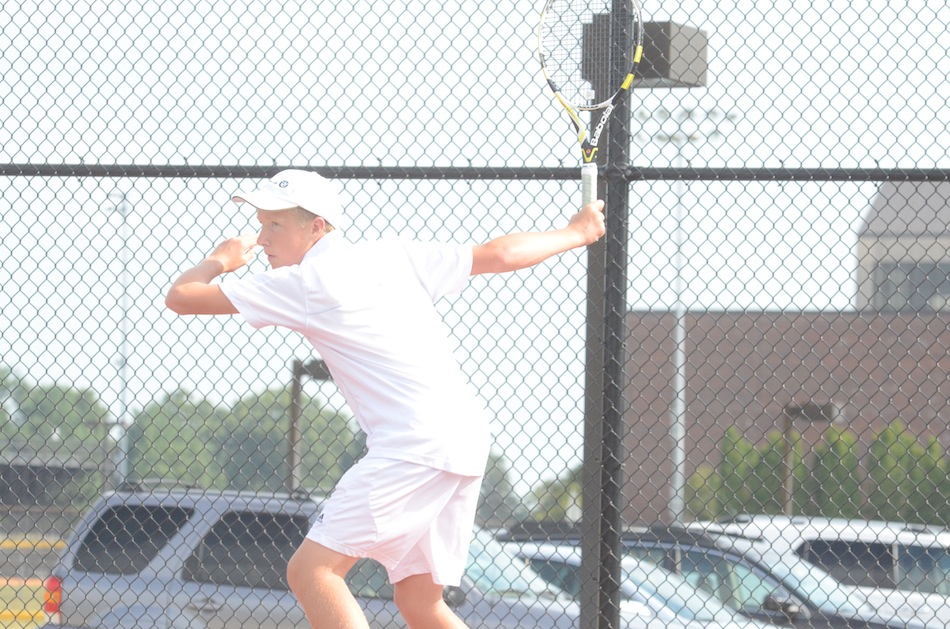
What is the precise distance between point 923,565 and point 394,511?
5.51 meters

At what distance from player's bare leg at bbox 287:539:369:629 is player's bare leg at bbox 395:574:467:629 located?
0.29 m

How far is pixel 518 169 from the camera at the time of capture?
4395 millimetres

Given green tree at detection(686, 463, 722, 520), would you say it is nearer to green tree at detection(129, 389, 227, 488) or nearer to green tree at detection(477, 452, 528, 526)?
green tree at detection(477, 452, 528, 526)

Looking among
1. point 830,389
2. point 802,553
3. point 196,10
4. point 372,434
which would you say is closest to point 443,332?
point 372,434

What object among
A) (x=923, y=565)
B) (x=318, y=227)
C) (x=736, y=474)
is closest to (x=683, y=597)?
(x=736, y=474)

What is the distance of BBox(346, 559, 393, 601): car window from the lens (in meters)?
6.55

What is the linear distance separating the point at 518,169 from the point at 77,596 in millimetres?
3642

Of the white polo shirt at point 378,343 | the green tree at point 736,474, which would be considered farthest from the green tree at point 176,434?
the green tree at point 736,474

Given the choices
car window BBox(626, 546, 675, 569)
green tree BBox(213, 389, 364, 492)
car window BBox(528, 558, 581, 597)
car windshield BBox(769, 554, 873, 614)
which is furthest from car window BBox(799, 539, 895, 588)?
green tree BBox(213, 389, 364, 492)

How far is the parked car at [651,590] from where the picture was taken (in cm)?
673

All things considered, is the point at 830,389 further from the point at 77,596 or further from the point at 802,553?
the point at 77,596

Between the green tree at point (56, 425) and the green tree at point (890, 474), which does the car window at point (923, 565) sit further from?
the green tree at point (56, 425)

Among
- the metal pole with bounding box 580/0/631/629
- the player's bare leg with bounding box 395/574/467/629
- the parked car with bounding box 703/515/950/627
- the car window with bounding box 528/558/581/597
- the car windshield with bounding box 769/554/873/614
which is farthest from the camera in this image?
the parked car with bounding box 703/515/950/627

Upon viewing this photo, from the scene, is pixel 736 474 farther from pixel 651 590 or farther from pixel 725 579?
pixel 651 590
